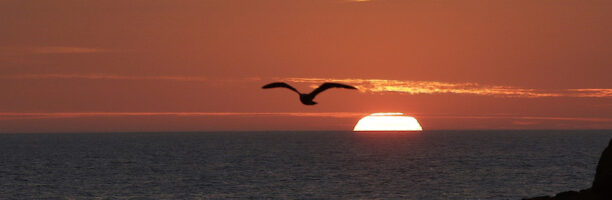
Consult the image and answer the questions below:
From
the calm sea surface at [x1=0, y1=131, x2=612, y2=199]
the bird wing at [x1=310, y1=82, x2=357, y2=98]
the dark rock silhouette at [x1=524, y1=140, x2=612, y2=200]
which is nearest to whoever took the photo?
the bird wing at [x1=310, y1=82, x2=357, y2=98]

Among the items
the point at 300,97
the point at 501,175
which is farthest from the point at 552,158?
the point at 300,97

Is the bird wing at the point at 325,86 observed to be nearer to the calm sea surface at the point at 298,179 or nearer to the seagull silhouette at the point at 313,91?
the seagull silhouette at the point at 313,91

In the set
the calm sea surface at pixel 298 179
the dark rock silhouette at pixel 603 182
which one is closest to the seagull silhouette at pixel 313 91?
the dark rock silhouette at pixel 603 182

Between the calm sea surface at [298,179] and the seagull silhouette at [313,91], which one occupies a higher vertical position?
the calm sea surface at [298,179]

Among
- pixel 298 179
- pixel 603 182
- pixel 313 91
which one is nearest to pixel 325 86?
pixel 313 91

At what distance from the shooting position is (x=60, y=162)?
6265 inches

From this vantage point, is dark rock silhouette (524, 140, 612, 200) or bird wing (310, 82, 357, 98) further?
dark rock silhouette (524, 140, 612, 200)

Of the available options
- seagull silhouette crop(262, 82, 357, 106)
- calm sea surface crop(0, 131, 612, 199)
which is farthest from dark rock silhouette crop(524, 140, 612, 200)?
calm sea surface crop(0, 131, 612, 199)

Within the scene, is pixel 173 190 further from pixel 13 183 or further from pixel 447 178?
pixel 447 178

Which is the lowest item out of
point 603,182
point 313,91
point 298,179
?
point 603,182

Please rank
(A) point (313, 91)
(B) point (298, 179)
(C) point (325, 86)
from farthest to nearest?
(B) point (298, 179) → (A) point (313, 91) → (C) point (325, 86)

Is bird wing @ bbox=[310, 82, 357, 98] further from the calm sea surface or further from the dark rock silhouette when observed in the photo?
the calm sea surface

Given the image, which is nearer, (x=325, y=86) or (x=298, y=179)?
(x=325, y=86)

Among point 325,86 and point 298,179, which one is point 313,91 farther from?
point 298,179
